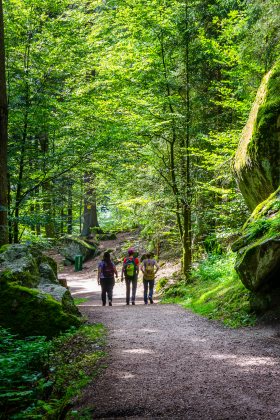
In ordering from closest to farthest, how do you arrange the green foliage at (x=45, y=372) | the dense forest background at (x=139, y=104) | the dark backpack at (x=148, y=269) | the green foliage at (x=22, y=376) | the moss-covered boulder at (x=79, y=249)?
the green foliage at (x=45, y=372)
the green foliage at (x=22, y=376)
the dense forest background at (x=139, y=104)
the dark backpack at (x=148, y=269)
the moss-covered boulder at (x=79, y=249)

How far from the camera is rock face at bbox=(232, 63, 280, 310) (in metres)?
7.15

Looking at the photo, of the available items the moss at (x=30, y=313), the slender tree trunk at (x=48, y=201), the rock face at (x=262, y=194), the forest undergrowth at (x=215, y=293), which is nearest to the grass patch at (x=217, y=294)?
the forest undergrowth at (x=215, y=293)

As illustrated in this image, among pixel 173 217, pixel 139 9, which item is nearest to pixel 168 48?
pixel 139 9

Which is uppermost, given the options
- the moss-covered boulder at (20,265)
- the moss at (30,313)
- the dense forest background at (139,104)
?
the dense forest background at (139,104)

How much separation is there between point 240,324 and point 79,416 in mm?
4782

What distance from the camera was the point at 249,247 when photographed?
753 centimetres

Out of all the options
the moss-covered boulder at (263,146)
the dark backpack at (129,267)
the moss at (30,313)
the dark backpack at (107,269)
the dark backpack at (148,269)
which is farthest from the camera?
the dark backpack at (148,269)

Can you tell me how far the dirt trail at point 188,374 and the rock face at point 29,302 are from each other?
1.06 m

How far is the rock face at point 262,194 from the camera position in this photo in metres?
7.15

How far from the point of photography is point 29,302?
670 cm

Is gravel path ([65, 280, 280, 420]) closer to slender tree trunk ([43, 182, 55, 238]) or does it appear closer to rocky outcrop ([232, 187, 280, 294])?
rocky outcrop ([232, 187, 280, 294])

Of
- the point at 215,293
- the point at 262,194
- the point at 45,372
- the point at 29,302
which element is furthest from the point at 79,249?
the point at 45,372

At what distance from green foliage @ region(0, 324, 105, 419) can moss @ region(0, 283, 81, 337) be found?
34 cm

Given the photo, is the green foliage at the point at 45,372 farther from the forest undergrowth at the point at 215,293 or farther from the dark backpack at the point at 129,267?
the dark backpack at the point at 129,267
